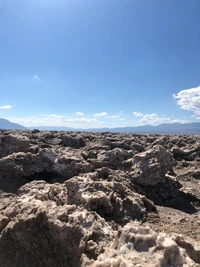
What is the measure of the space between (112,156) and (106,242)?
27.7 feet

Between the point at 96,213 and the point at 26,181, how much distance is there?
6.64 metres

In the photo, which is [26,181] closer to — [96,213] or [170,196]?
[170,196]

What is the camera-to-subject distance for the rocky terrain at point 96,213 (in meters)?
4.79

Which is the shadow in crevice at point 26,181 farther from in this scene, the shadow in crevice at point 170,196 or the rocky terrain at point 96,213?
the shadow in crevice at point 170,196

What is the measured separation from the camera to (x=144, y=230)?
494 cm

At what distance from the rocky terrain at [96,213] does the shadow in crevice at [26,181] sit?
4cm

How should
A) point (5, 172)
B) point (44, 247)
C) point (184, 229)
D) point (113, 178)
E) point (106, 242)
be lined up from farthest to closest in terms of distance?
point (5, 172) < point (113, 178) < point (184, 229) < point (44, 247) < point (106, 242)

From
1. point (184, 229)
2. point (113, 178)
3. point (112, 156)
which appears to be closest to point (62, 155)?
point (112, 156)

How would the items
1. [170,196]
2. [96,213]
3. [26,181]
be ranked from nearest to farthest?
1. [96,213]
2. [170,196]
3. [26,181]

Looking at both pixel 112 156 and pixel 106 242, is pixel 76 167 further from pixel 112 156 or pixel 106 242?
pixel 106 242

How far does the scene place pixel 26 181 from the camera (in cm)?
1227

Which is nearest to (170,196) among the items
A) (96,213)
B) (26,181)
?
(96,213)

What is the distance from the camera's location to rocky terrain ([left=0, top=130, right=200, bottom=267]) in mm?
4789

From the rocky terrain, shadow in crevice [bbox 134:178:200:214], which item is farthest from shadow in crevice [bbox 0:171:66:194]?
shadow in crevice [bbox 134:178:200:214]
